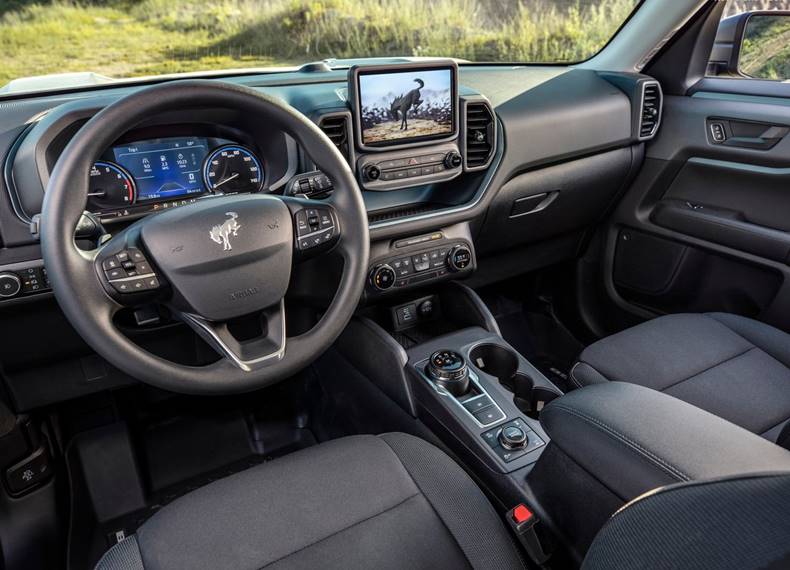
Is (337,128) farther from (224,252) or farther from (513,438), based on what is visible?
(513,438)

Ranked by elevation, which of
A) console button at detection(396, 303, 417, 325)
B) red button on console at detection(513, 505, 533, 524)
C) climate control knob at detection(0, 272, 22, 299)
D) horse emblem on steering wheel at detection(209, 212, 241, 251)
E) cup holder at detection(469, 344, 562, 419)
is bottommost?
cup holder at detection(469, 344, 562, 419)

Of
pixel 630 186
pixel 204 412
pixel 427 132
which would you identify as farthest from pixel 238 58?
pixel 630 186

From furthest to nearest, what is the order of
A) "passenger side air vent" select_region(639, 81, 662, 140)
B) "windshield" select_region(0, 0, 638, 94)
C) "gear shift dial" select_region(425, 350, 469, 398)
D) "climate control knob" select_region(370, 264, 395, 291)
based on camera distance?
"passenger side air vent" select_region(639, 81, 662, 140) < "climate control knob" select_region(370, 264, 395, 291) < "gear shift dial" select_region(425, 350, 469, 398) < "windshield" select_region(0, 0, 638, 94)

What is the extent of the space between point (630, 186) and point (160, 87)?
71.9 inches

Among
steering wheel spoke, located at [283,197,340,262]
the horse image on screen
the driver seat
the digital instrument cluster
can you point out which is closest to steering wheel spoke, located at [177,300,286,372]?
steering wheel spoke, located at [283,197,340,262]

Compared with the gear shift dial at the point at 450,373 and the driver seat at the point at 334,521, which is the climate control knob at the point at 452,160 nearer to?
the gear shift dial at the point at 450,373

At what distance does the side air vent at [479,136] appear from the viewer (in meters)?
1.89

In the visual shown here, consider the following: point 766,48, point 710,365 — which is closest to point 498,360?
point 710,365

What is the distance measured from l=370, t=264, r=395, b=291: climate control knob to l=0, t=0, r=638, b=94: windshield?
2.11ft

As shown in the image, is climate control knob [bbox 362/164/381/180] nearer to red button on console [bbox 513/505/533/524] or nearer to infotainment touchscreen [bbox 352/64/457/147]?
infotainment touchscreen [bbox 352/64/457/147]

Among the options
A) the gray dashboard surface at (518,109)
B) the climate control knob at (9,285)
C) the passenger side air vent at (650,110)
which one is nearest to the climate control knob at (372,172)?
the gray dashboard surface at (518,109)

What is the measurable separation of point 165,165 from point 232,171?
15 cm

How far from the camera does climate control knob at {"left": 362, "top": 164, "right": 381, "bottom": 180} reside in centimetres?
174

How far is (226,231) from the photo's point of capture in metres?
1.20
